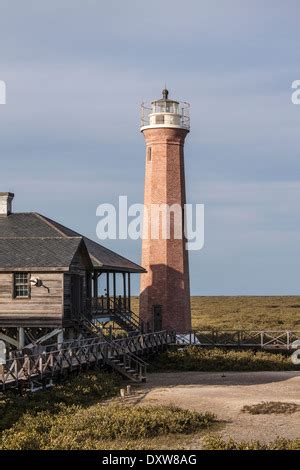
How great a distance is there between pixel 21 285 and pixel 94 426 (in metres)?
12.2

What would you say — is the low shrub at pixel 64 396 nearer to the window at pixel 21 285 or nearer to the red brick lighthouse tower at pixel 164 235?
the window at pixel 21 285

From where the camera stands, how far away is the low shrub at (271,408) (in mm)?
30969

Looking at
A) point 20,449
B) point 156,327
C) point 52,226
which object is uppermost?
point 52,226

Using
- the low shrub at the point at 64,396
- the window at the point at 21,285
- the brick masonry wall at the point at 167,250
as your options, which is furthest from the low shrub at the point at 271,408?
the brick masonry wall at the point at 167,250

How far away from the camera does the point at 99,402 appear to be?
3281 centimetres

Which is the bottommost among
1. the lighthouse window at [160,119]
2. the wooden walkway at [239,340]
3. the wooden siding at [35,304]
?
the wooden walkway at [239,340]

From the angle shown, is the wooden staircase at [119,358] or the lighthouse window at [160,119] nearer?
the wooden staircase at [119,358]

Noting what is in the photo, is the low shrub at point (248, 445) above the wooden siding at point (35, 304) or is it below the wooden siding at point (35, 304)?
below

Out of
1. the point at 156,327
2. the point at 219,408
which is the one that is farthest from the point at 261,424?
the point at 156,327

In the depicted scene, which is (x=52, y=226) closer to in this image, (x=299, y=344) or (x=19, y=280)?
(x=19, y=280)

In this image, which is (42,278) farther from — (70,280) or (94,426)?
(94,426)

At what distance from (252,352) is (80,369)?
1443cm

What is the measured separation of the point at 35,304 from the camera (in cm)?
3794

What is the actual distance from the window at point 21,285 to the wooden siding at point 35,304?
0.57ft
